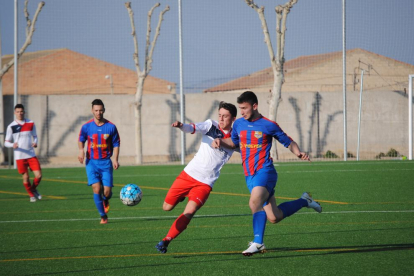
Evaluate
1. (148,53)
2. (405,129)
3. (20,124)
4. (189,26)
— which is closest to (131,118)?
(148,53)

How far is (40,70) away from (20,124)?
44402 millimetres

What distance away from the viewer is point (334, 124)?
2961 cm

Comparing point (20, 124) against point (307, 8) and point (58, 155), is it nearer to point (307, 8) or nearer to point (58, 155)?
point (58, 155)

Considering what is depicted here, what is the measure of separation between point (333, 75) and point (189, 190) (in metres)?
32.4

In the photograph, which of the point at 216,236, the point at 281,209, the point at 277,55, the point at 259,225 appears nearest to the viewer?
the point at 259,225

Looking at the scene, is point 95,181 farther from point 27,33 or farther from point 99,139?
point 27,33

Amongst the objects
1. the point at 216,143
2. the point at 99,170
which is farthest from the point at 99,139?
the point at 216,143

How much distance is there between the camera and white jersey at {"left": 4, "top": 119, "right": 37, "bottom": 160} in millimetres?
14039

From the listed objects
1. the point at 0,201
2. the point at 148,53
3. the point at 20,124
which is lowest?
the point at 0,201

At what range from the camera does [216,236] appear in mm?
8164

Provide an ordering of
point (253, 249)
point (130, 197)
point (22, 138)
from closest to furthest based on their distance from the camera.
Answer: point (253, 249) → point (130, 197) → point (22, 138)

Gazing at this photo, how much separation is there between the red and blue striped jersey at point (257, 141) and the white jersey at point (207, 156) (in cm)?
50

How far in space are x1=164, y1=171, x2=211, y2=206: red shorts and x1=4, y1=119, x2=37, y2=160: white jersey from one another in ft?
24.7

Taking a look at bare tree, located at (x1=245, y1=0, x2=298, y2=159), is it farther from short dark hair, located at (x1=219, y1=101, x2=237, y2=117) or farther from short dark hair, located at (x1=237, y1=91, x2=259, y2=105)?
short dark hair, located at (x1=237, y1=91, x2=259, y2=105)
